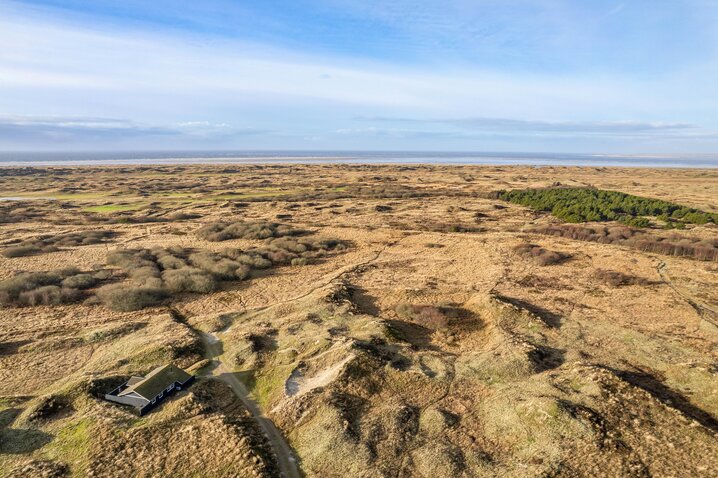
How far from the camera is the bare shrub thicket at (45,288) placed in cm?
3152

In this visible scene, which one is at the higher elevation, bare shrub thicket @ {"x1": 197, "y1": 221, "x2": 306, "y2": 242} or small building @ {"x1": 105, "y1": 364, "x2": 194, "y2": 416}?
small building @ {"x1": 105, "y1": 364, "x2": 194, "y2": 416}

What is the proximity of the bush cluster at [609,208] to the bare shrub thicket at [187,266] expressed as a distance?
40.8m

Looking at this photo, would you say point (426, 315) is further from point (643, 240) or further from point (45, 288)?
point (643, 240)

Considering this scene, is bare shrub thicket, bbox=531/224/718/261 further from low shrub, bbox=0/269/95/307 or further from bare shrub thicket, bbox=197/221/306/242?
low shrub, bbox=0/269/95/307

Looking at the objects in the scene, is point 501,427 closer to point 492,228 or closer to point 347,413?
point 347,413

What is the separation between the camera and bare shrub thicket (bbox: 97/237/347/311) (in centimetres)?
3203

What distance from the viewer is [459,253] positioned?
45219 millimetres

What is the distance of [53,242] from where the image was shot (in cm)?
5059

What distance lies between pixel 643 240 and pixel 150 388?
169 ft

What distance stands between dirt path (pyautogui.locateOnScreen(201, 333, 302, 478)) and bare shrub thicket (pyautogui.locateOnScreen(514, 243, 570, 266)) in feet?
103

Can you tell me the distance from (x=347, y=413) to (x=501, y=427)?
6.41m

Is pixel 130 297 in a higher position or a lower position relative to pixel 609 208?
lower

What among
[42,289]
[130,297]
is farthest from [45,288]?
[130,297]

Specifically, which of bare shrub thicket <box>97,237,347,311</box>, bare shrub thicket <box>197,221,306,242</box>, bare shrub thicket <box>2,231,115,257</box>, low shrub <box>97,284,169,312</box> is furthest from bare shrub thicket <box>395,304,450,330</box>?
bare shrub thicket <box>2,231,115,257</box>
